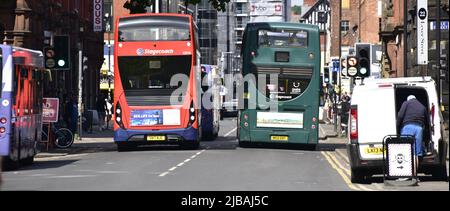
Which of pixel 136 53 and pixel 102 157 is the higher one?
pixel 136 53

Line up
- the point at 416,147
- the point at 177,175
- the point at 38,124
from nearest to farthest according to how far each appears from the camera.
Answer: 1. the point at 416,147
2. the point at 177,175
3. the point at 38,124

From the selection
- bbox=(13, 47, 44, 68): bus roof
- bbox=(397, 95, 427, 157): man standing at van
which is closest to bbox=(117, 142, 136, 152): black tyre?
bbox=(13, 47, 44, 68): bus roof

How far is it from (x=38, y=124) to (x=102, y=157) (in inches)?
121

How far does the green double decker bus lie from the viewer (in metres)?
38.4

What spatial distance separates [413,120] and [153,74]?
48.2 feet

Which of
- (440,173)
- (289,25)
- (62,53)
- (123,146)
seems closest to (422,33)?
(289,25)

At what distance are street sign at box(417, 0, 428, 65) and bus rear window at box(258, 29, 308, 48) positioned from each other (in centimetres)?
418

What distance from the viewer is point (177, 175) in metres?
24.8

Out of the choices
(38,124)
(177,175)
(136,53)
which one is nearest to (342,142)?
(136,53)

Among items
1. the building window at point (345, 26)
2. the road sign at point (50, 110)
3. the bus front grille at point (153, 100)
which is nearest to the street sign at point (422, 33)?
the bus front grille at point (153, 100)

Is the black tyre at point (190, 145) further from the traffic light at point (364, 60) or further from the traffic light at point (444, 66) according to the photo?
the traffic light at point (444, 66)

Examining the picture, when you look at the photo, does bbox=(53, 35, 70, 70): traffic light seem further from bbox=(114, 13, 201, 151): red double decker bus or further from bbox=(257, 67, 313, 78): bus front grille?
bbox=(257, 67, 313, 78): bus front grille
